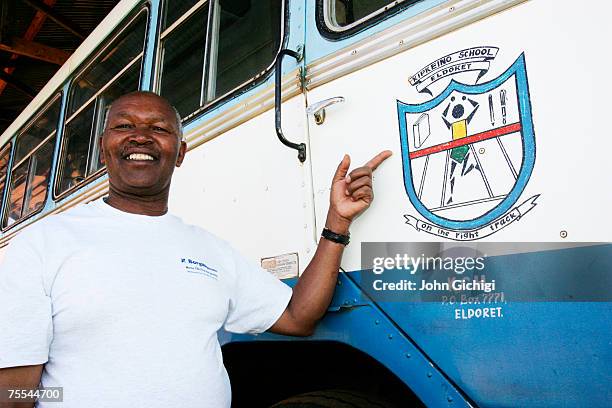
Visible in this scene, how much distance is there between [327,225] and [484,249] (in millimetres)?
483

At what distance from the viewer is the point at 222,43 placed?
7.43 ft

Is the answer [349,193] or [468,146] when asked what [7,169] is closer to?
[349,193]

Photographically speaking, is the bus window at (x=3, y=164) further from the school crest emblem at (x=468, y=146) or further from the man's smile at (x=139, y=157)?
the school crest emblem at (x=468, y=146)

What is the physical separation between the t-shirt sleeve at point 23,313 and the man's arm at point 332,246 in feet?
2.26

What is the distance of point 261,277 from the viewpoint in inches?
67.2

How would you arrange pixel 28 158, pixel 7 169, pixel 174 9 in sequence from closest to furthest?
1. pixel 174 9
2. pixel 28 158
3. pixel 7 169

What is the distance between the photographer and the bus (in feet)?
3.66

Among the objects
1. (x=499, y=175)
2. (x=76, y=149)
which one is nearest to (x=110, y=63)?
(x=76, y=149)

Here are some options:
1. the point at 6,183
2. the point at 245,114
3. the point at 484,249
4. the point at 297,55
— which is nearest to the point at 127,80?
the point at 245,114

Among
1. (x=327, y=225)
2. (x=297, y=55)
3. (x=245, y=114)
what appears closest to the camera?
(x=327, y=225)

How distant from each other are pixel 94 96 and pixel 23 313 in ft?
8.57

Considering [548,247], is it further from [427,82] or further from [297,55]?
[297,55]

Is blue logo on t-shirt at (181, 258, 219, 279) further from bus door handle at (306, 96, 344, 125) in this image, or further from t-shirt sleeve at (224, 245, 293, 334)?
bus door handle at (306, 96, 344, 125)

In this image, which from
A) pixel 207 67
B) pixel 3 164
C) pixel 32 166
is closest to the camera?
pixel 207 67
